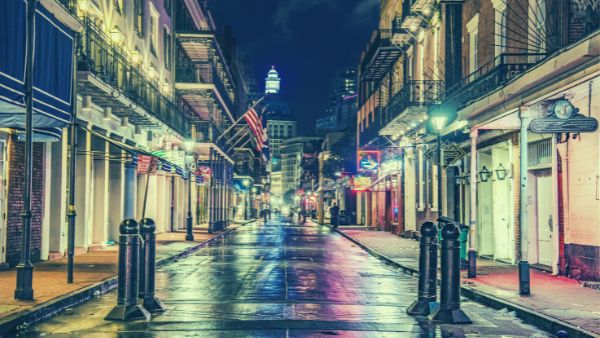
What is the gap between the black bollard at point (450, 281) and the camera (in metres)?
10.3

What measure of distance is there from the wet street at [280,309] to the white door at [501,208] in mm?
4002

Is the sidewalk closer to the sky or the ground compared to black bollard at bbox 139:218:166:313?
closer to the ground

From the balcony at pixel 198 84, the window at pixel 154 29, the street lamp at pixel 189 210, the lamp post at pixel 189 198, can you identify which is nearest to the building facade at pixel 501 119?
the lamp post at pixel 189 198

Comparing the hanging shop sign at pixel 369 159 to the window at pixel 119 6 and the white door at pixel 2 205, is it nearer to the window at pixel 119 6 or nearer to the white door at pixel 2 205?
the window at pixel 119 6

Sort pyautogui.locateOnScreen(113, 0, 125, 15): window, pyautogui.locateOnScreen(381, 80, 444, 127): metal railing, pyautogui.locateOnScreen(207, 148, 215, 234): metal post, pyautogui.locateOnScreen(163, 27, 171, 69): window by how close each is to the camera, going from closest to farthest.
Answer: pyautogui.locateOnScreen(113, 0, 125, 15): window < pyautogui.locateOnScreen(381, 80, 444, 127): metal railing < pyautogui.locateOnScreen(163, 27, 171, 69): window < pyautogui.locateOnScreen(207, 148, 215, 234): metal post

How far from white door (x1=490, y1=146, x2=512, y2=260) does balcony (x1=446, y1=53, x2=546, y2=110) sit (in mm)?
1831

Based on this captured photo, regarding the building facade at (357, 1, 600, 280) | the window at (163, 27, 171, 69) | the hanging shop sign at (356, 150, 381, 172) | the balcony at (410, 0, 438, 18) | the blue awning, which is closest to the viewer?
the blue awning

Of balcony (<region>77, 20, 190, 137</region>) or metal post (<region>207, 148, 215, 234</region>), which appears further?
metal post (<region>207, 148, 215, 234</region>)

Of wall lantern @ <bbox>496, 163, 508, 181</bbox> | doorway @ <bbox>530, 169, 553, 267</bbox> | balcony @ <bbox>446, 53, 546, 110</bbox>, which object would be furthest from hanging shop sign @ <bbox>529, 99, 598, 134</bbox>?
wall lantern @ <bbox>496, 163, 508, 181</bbox>

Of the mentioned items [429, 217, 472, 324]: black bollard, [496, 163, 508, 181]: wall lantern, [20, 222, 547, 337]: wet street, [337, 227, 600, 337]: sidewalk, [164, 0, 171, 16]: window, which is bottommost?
[20, 222, 547, 337]: wet street

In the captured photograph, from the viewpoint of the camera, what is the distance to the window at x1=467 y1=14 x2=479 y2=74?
23812 mm

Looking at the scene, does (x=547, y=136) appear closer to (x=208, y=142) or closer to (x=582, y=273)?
(x=582, y=273)

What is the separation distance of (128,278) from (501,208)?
547 inches

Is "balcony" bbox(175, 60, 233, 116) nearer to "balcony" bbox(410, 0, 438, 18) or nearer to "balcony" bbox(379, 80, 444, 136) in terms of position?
"balcony" bbox(379, 80, 444, 136)
